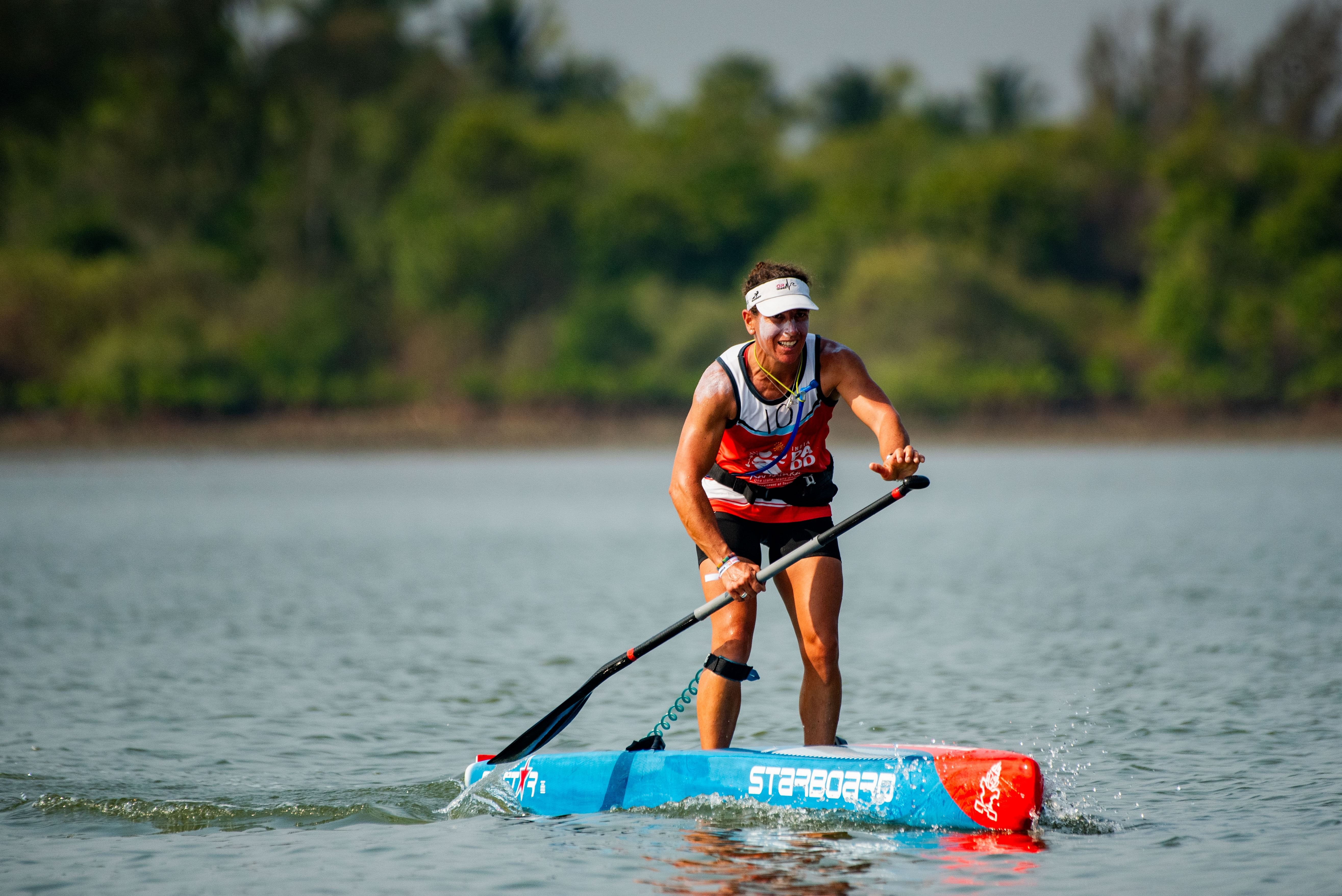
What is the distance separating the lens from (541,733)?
28.3ft

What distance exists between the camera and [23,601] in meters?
18.7

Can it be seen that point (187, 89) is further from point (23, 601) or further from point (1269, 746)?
point (1269, 746)

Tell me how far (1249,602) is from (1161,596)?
1.01 metres

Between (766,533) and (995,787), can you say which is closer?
(995,787)

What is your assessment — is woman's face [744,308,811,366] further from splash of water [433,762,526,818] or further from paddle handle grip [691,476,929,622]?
splash of water [433,762,526,818]

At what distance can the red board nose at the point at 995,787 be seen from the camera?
7512 mm

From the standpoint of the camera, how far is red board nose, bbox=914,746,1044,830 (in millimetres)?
7512

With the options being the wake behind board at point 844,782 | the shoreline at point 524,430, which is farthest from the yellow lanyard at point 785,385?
the shoreline at point 524,430

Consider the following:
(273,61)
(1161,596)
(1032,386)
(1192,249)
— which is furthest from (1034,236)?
(1161,596)

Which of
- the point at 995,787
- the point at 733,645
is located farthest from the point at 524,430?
the point at 995,787

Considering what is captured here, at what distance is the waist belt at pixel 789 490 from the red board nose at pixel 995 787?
135cm

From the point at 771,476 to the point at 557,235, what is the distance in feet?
247

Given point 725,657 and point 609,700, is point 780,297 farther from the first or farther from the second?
point 609,700

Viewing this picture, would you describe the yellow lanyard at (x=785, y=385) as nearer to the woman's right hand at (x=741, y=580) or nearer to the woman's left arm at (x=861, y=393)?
the woman's left arm at (x=861, y=393)
